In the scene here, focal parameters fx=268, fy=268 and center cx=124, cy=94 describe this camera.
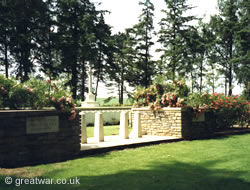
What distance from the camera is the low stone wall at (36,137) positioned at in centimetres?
596

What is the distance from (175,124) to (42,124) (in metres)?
5.32

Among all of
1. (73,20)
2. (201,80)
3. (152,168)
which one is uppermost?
(73,20)

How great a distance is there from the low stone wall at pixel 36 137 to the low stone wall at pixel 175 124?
4262 mm

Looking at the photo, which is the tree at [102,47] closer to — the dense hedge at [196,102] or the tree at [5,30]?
the tree at [5,30]

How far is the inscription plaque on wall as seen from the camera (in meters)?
6.28

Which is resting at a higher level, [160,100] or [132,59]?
[132,59]

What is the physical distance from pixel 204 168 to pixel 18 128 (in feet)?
13.9

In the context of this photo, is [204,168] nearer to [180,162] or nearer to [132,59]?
[180,162]

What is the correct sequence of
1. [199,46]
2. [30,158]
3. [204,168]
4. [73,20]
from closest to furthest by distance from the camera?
[204,168], [30,158], [73,20], [199,46]

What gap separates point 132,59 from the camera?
120 ft

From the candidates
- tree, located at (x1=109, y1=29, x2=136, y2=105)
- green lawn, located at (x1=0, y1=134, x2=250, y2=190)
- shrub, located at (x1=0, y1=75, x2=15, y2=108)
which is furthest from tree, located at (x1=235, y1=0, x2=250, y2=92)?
shrub, located at (x1=0, y1=75, x2=15, y2=108)

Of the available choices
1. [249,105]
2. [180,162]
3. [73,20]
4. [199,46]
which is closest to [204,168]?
[180,162]

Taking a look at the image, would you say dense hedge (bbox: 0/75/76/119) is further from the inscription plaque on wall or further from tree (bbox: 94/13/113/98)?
tree (bbox: 94/13/113/98)

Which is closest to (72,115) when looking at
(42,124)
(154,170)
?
(42,124)
